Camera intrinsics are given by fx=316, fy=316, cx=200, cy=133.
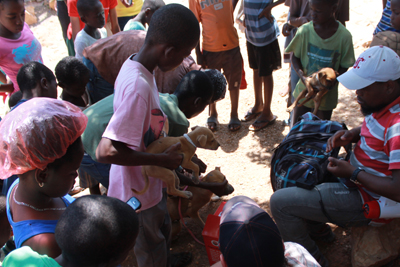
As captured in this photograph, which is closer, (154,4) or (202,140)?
(202,140)

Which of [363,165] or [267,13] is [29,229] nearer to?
[363,165]

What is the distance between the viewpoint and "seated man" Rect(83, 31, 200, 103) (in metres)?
3.61

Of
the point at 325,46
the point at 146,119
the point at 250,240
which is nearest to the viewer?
the point at 250,240

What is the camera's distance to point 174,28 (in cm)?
199

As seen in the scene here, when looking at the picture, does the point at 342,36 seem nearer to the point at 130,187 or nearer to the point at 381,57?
the point at 381,57

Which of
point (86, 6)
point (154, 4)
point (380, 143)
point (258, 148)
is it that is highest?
point (86, 6)

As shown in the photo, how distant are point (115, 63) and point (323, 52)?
2.46 metres

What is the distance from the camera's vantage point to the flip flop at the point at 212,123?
5.65 meters

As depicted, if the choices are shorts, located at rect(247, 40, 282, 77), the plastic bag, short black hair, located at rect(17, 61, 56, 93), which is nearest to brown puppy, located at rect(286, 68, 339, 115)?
shorts, located at rect(247, 40, 282, 77)

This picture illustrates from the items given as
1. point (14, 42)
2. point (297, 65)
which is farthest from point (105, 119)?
point (297, 65)

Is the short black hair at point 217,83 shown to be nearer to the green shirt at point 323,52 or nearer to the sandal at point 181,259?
the green shirt at point 323,52

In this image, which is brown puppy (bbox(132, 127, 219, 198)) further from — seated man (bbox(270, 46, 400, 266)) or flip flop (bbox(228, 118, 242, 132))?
flip flop (bbox(228, 118, 242, 132))

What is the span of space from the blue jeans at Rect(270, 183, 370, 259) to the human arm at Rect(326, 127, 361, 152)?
0.34m

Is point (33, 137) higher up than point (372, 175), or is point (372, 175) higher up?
point (33, 137)
